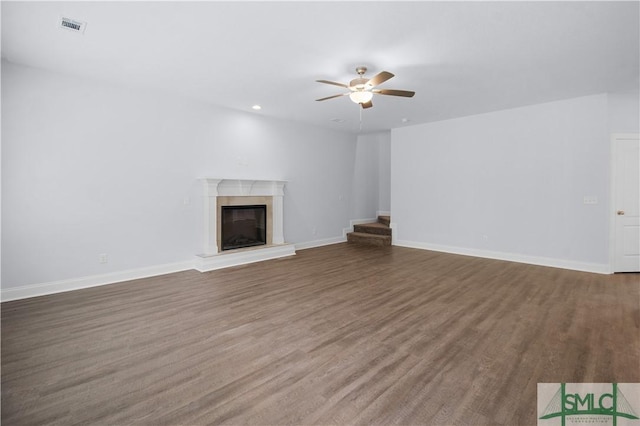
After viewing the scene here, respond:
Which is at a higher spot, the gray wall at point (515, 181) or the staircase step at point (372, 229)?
the gray wall at point (515, 181)

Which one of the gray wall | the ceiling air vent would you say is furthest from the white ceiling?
the gray wall

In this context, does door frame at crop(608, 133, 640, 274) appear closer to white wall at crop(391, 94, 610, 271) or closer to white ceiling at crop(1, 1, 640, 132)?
white wall at crop(391, 94, 610, 271)

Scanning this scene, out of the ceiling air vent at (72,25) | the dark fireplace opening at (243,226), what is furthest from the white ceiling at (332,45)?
the dark fireplace opening at (243,226)

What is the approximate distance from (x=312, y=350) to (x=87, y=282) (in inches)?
137

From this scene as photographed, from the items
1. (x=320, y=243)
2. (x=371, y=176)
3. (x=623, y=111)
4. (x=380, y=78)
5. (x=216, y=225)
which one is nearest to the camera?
(x=380, y=78)

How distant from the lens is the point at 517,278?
14.7ft

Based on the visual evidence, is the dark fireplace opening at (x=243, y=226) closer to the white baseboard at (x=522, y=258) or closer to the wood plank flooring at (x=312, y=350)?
the wood plank flooring at (x=312, y=350)

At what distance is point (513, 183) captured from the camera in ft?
18.3

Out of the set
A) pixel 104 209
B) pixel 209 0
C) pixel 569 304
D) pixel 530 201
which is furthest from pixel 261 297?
pixel 530 201

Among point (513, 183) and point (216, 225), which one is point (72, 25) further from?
point (513, 183)

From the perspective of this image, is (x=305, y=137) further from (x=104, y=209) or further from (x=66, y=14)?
(x=66, y=14)

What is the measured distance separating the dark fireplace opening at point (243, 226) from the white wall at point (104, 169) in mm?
507

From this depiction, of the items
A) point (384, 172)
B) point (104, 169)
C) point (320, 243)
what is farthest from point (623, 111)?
point (104, 169)

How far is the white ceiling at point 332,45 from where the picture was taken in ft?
8.43
